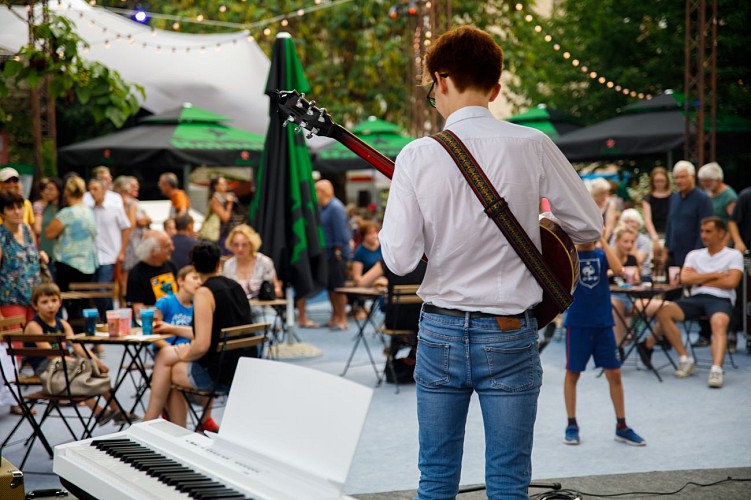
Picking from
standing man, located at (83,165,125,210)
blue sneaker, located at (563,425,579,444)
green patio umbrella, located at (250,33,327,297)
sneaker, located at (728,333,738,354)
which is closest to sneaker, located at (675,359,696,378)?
sneaker, located at (728,333,738,354)

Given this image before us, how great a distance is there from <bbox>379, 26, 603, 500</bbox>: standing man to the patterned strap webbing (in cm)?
2

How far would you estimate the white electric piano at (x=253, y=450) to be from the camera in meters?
2.23

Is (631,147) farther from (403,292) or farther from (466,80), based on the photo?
(466,80)

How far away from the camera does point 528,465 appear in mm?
2801

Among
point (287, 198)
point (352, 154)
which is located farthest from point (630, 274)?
point (352, 154)

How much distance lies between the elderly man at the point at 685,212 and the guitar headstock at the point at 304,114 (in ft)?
21.6

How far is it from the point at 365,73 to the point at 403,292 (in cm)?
1529

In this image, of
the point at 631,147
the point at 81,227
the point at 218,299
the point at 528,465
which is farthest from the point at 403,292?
the point at 631,147

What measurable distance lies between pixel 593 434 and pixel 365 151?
334 cm

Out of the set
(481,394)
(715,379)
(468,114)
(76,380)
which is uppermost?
(468,114)

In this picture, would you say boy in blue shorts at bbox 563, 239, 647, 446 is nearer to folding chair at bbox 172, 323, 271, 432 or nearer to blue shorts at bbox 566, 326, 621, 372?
blue shorts at bbox 566, 326, 621, 372

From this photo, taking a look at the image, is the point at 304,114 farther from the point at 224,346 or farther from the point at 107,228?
the point at 107,228

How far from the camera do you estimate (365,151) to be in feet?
Answer: 11.7

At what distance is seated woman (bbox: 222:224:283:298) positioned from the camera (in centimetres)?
828
